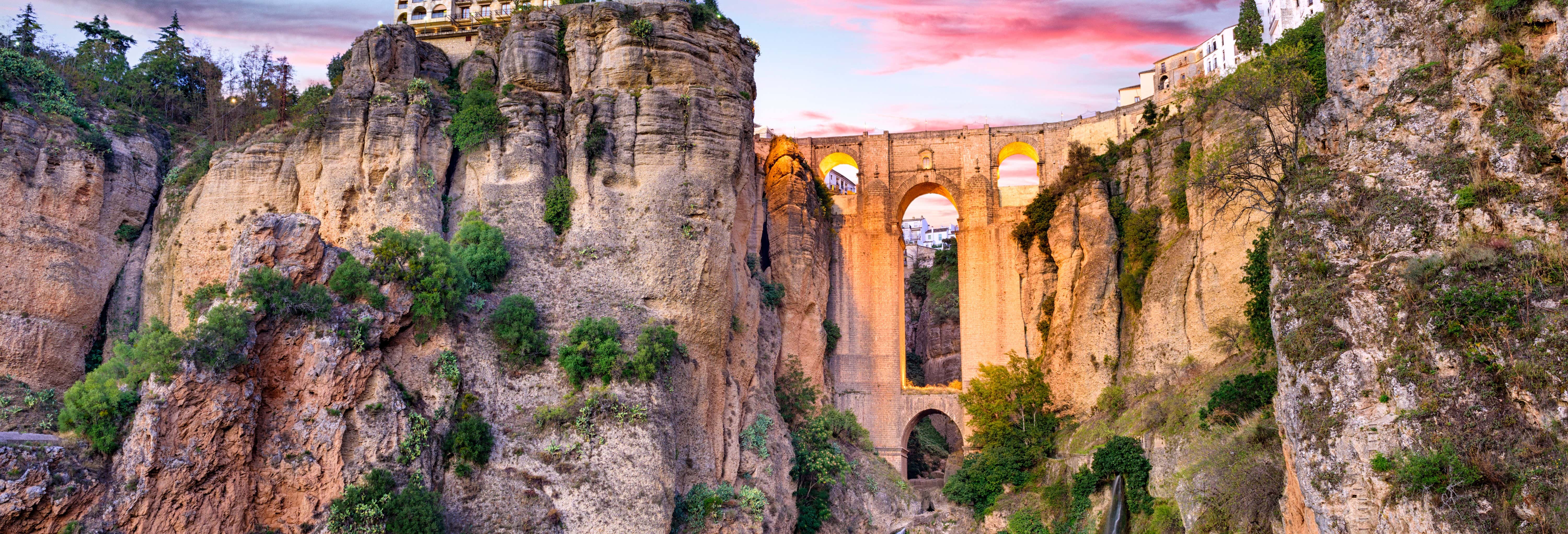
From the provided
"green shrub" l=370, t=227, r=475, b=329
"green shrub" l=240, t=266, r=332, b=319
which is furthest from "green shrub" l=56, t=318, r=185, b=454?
"green shrub" l=370, t=227, r=475, b=329

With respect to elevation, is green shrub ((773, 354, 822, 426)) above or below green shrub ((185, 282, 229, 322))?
below

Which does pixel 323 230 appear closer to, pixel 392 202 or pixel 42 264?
pixel 392 202

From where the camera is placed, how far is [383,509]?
2044 cm

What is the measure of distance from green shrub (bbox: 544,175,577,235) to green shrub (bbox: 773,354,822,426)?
367 inches

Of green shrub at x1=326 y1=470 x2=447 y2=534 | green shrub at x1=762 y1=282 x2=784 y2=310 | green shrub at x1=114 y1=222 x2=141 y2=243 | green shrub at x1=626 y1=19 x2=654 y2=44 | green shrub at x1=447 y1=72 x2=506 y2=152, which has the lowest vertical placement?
green shrub at x1=326 y1=470 x2=447 y2=534

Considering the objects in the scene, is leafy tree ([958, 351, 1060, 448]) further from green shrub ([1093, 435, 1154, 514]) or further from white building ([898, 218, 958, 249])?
white building ([898, 218, 958, 249])

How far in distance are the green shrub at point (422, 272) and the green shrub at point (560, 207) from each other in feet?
13.1

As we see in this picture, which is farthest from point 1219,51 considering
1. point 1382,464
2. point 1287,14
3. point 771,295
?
point 1382,464

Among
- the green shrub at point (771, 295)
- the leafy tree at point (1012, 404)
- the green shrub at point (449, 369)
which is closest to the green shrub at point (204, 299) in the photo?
the green shrub at point (449, 369)

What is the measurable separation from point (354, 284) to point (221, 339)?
325 centimetres

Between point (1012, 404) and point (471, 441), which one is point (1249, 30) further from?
point (471, 441)

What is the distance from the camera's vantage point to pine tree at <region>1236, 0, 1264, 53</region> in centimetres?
4212

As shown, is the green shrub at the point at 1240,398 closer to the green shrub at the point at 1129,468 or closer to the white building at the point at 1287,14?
the green shrub at the point at 1129,468

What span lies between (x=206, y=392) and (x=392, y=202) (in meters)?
10.1
